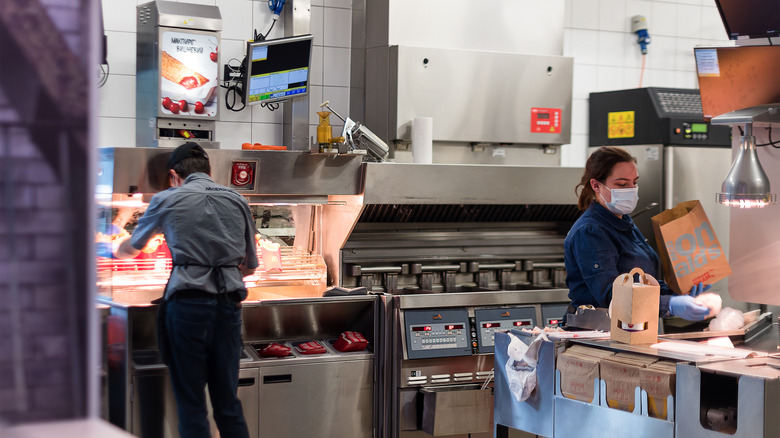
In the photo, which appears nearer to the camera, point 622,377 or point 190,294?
point 622,377

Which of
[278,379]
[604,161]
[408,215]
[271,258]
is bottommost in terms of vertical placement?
[278,379]

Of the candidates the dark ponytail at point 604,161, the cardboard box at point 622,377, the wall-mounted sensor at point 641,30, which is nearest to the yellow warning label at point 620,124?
the wall-mounted sensor at point 641,30

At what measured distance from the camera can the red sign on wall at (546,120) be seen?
5.19m

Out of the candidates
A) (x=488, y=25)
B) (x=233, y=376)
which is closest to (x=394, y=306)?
(x=233, y=376)

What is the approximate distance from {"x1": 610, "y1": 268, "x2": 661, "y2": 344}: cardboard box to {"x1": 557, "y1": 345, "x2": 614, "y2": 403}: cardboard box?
13 cm

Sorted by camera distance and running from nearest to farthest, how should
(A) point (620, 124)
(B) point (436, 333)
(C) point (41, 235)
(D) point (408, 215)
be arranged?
(C) point (41, 235), (B) point (436, 333), (D) point (408, 215), (A) point (620, 124)

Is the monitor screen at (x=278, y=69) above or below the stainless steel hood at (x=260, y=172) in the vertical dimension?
above

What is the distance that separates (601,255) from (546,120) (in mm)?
2096

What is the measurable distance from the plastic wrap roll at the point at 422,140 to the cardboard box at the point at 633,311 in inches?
80.2

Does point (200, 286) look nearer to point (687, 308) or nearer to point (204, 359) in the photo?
point (204, 359)

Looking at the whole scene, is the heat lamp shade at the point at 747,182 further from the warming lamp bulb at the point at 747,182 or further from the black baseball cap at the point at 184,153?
the black baseball cap at the point at 184,153

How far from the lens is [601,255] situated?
10.8ft

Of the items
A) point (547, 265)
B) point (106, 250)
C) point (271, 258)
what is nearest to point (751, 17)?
point (547, 265)

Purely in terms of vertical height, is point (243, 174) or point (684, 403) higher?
point (243, 174)
